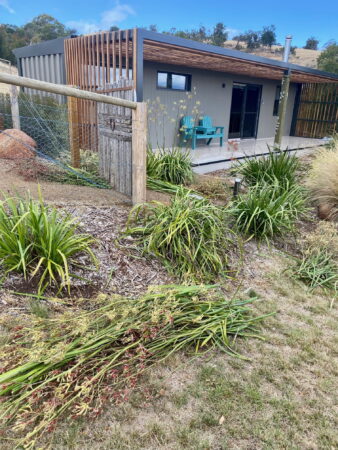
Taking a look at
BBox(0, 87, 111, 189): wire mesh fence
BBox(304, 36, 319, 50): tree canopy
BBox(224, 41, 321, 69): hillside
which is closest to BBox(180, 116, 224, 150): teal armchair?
BBox(0, 87, 111, 189): wire mesh fence

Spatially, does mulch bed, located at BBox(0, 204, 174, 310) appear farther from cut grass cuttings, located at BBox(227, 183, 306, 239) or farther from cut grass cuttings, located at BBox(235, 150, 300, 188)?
cut grass cuttings, located at BBox(235, 150, 300, 188)

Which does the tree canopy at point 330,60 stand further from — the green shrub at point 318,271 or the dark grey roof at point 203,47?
the green shrub at point 318,271

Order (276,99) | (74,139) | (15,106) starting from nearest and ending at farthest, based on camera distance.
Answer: (74,139), (15,106), (276,99)

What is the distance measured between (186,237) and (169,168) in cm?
244

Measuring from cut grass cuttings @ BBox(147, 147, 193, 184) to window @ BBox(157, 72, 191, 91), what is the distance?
480cm

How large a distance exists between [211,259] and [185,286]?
64 centimetres

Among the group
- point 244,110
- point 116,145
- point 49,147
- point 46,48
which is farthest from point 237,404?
point 244,110

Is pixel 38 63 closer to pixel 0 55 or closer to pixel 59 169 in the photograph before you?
pixel 59 169

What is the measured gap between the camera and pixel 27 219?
277cm

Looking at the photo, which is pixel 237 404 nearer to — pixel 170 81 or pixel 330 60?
pixel 170 81

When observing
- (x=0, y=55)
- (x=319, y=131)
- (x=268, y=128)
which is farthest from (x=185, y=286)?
(x=0, y=55)

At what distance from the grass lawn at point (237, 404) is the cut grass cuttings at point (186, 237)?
2.73 feet

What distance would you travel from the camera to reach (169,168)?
18.2ft

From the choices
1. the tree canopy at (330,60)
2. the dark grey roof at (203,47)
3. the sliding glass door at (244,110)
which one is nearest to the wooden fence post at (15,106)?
the dark grey roof at (203,47)
